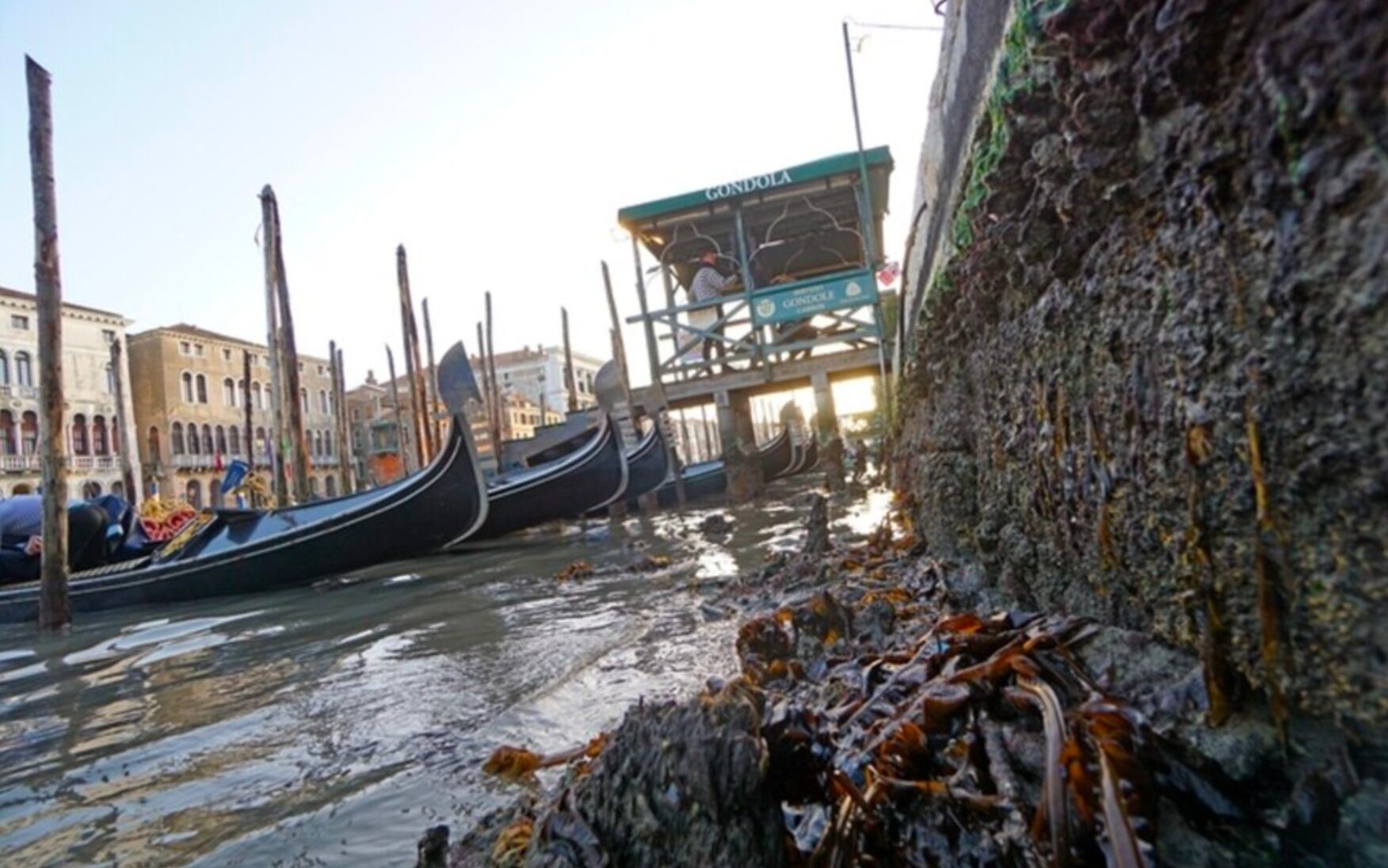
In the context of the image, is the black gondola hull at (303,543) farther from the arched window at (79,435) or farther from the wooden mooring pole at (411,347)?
the arched window at (79,435)

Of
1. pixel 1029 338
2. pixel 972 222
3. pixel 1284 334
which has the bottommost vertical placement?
pixel 1284 334

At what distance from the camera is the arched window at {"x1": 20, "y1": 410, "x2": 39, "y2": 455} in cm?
3297

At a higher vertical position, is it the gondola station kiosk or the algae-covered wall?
the gondola station kiosk

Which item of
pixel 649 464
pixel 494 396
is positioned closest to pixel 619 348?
pixel 649 464

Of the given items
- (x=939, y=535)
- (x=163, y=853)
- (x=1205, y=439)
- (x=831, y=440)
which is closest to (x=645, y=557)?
(x=939, y=535)

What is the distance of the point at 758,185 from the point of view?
470 inches

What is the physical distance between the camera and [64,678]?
4250mm

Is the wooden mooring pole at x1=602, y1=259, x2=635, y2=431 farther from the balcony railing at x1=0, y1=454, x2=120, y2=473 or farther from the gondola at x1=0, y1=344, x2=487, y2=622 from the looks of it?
the balcony railing at x1=0, y1=454, x2=120, y2=473

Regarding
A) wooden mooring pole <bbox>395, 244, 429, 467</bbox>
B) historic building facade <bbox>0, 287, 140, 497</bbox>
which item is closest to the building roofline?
historic building facade <bbox>0, 287, 140, 497</bbox>

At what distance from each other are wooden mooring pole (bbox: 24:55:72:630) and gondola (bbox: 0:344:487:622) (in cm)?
76

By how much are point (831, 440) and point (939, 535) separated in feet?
33.9

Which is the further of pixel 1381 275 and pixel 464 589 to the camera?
pixel 464 589

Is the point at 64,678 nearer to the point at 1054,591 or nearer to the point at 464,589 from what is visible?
the point at 464,589

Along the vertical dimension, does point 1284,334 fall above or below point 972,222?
below
